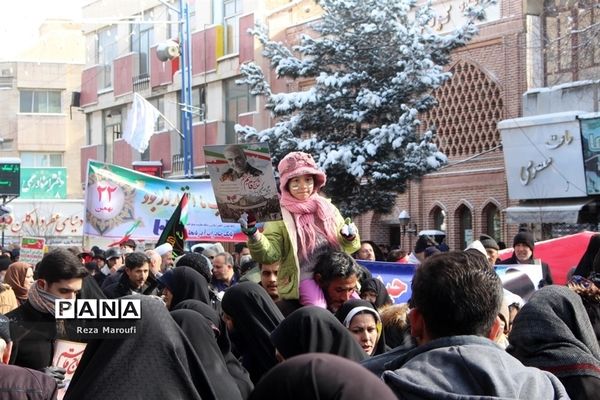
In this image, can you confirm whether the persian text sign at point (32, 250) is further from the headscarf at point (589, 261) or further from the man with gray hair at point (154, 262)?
the headscarf at point (589, 261)

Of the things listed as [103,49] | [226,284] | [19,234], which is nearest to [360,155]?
[226,284]

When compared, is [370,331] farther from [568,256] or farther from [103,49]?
[103,49]

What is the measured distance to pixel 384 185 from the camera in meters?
24.9

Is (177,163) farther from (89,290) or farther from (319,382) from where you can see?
(319,382)

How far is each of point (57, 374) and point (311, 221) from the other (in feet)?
10.6

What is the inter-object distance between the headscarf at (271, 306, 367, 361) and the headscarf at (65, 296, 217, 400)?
2.12 feet

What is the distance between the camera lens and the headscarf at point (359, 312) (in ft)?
21.5

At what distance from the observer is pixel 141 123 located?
108 ft

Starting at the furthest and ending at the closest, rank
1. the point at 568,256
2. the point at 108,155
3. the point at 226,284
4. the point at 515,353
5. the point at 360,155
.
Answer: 1. the point at 108,155
2. the point at 360,155
3. the point at 568,256
4. the point at 226,284
5. the point at 515,353

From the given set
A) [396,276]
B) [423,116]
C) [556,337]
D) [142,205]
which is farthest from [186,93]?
[556,337]

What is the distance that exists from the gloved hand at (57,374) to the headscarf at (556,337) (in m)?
1.72

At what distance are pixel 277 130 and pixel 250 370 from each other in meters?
19.2

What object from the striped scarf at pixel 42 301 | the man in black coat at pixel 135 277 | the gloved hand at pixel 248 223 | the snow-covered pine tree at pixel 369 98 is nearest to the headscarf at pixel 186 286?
the gloved hand at pixel 248 223

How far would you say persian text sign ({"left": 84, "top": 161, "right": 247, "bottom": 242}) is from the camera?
1788 centimetres
